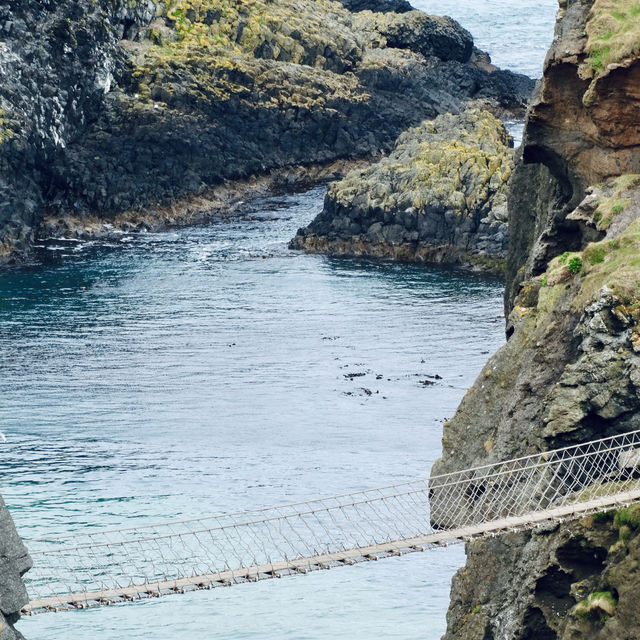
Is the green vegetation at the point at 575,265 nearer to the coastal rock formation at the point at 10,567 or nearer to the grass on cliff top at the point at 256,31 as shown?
the coastal rock formation at the point at 10,567

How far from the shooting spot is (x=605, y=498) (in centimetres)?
3362

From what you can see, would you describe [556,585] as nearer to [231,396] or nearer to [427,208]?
[231,396]

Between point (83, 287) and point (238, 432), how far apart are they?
33.8 meters

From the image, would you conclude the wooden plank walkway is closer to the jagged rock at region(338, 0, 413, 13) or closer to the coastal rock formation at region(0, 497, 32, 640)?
the coastal rock formation at region(0, 497, 32, 640)

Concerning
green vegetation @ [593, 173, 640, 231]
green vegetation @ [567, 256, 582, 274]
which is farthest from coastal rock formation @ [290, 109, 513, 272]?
green vegetation @ [567, 256, 582, 274]

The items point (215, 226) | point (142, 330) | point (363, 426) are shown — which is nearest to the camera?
point (363, 426)

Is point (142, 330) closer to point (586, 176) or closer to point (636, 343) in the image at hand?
point (586, 176)

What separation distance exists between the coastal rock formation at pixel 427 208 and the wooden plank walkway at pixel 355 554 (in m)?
72.3

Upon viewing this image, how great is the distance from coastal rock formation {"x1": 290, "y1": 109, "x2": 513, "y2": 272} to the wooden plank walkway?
2847 inches

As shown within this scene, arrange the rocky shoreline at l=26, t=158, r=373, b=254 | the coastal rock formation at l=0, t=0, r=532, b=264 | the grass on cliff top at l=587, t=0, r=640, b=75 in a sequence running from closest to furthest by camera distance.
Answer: the grass on cliff top at l=587, t=0, r=640, b=75
the coastal rock formation at l=0, t=0, r=532, b=264
the rocky shoreline at l=26, t=158, r=373, b=254

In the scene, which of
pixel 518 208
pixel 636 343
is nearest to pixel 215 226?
pixel 518 208

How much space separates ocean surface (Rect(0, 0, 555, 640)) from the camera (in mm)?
50719

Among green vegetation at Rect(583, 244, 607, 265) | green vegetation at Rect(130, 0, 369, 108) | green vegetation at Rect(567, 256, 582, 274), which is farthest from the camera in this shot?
green vegetation at Rect(130, 0, 369, 108)

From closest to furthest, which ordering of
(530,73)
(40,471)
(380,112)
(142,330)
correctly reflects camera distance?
(40,471), (142,330), (380,112), (530,73)
